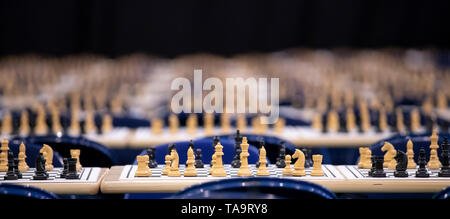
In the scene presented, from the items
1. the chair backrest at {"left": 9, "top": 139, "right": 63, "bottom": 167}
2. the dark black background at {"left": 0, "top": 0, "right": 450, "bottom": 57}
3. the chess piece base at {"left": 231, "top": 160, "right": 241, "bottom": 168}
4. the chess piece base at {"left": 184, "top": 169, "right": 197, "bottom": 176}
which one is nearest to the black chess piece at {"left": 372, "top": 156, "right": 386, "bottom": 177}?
the chess piece base at {"left": 231, "top": 160, "right": 241, "bottom": 168}

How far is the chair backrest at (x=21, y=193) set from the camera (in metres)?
2.04

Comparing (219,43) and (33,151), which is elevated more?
(219,43)

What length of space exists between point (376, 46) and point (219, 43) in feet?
9.82

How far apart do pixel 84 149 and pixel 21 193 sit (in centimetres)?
153

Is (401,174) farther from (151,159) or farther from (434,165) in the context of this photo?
(151,159)

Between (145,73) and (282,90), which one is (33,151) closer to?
(282,90)

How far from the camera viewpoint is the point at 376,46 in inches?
528

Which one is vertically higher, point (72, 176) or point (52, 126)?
point (52, 126)

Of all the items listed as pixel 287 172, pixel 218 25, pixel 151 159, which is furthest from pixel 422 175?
pixel 218 25

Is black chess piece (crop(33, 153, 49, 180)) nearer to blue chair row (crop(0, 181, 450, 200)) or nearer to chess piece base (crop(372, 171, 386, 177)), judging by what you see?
blue chair row (crop(0, 181, 450, 200))

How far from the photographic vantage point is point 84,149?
3.59m
